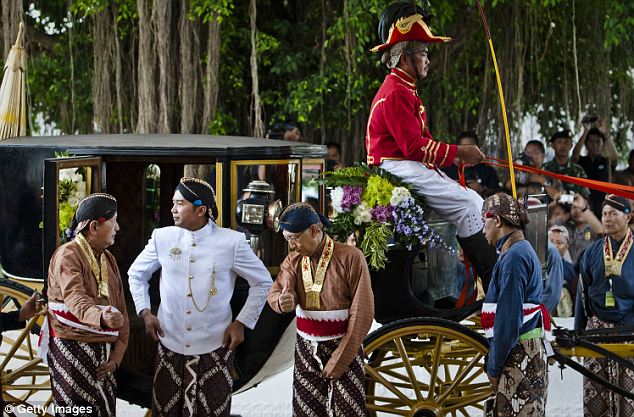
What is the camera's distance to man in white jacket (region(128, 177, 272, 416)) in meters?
5.46

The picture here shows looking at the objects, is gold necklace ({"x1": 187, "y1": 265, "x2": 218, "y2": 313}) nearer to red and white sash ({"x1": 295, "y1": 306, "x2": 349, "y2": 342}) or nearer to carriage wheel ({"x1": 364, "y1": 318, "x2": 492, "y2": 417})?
red and white sash ({"x1": 295, "y1": 306, "x2": 349, "y2": 342})

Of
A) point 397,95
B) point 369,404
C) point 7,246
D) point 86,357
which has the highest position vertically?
point 397,95

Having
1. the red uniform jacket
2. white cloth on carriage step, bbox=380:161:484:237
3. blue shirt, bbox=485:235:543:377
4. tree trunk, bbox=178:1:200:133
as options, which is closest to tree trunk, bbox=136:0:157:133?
tree trunk, bbox=178:1:200:133

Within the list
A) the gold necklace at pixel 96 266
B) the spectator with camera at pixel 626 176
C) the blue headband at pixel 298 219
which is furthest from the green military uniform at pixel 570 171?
the gold necklace at pixel 96 266

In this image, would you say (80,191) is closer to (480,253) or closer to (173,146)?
(173,146)

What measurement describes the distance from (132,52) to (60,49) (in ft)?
3.18

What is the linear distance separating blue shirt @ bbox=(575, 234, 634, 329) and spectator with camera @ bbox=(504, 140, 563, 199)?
237 centimetres

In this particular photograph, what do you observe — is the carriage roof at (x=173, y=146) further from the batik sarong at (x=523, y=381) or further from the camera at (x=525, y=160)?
the camera at (x=525, y=160)

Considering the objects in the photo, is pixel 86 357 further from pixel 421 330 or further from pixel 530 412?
pixel 530 412

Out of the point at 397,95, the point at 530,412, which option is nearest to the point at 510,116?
the point at 397,95

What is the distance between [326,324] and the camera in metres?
5.34

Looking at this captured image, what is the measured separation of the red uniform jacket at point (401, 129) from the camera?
605cm

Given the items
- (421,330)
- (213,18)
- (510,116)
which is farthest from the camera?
(510,116)

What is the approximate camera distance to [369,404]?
6.08 meters
